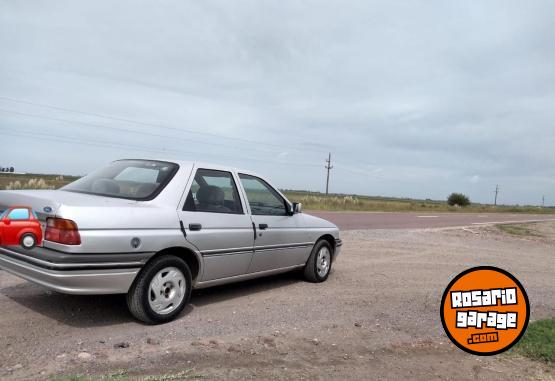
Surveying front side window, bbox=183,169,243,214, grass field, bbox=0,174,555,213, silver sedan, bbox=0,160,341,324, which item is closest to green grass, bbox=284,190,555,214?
grass field, bbox=0,174,555,213

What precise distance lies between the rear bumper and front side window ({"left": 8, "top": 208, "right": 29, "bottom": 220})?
922 mm

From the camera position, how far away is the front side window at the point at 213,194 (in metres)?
5.21

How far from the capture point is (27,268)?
434cm

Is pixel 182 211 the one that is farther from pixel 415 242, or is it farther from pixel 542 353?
pixel 415 242

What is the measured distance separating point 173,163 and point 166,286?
1.43 metres

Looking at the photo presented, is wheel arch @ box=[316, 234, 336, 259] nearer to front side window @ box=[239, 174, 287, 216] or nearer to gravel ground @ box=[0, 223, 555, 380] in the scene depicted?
gravel ground @ box=[0, 223, 555, 380]

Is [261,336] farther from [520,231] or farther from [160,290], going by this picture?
[520,231]

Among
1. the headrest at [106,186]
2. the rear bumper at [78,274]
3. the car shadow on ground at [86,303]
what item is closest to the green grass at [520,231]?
the car shadow on ground at [86,303]

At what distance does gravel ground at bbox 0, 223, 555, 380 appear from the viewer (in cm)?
371

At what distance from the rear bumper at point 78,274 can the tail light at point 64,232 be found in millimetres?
197

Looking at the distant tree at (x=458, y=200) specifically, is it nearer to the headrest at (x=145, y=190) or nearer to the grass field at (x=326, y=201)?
the grass field at (x=326, y=201)

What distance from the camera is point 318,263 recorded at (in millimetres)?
7199

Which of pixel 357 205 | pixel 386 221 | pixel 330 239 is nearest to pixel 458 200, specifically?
pixel 357 205

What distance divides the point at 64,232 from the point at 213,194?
1830 mm
